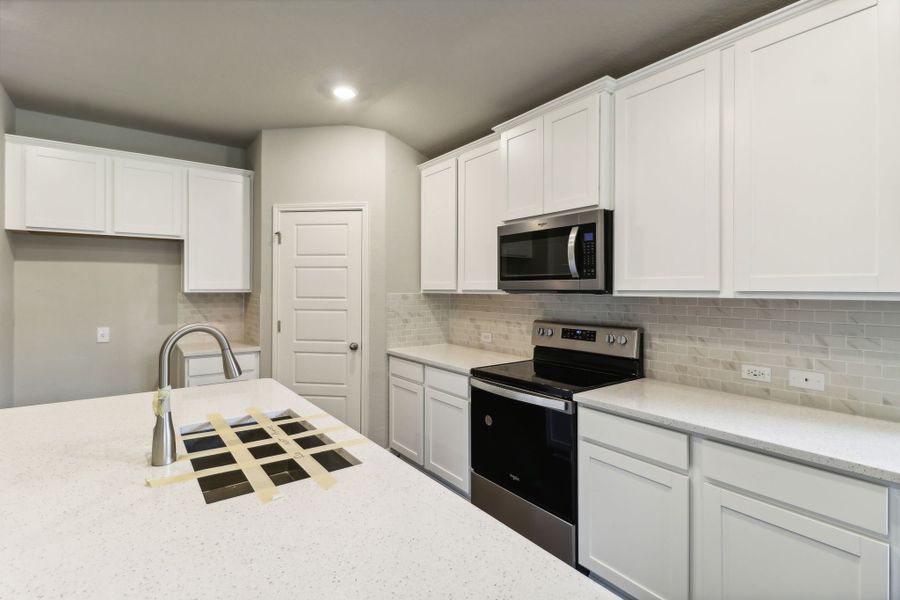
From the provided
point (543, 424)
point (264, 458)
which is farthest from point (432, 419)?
point (264, 458)

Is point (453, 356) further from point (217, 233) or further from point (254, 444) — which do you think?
point (217, 233)

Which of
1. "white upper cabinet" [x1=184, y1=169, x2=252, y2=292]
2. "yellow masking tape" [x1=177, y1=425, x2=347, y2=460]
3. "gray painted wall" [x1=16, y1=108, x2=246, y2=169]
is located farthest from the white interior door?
"yellow masking tape" [x1=177, y1=425, x2=347, y2=460]

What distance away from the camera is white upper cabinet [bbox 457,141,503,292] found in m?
2.91

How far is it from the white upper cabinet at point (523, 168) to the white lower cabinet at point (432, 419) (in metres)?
1.09

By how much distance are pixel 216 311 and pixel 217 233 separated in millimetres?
713

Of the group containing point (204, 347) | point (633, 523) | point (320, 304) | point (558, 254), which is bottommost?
point (633, 523)

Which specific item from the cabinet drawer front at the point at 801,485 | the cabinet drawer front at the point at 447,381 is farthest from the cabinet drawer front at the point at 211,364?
the cabinet drawer front at the point at 801,485

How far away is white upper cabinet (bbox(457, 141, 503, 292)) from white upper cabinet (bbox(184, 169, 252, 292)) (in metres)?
1.81

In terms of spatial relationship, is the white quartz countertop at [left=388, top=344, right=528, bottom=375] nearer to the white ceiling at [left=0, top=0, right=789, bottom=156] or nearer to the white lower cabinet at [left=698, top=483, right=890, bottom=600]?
the white lower cabinet at [left=698, top=483, right=890, bottom=600]

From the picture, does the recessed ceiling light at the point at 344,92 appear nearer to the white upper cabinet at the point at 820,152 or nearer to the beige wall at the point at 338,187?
the beige wall at the point at 338,187

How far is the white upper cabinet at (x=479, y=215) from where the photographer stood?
2.91 meters

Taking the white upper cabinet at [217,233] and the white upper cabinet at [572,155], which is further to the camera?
the white upper cabinet at [217,233]

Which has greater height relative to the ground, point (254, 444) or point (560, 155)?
point (560, 155)

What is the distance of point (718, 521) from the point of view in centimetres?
155
